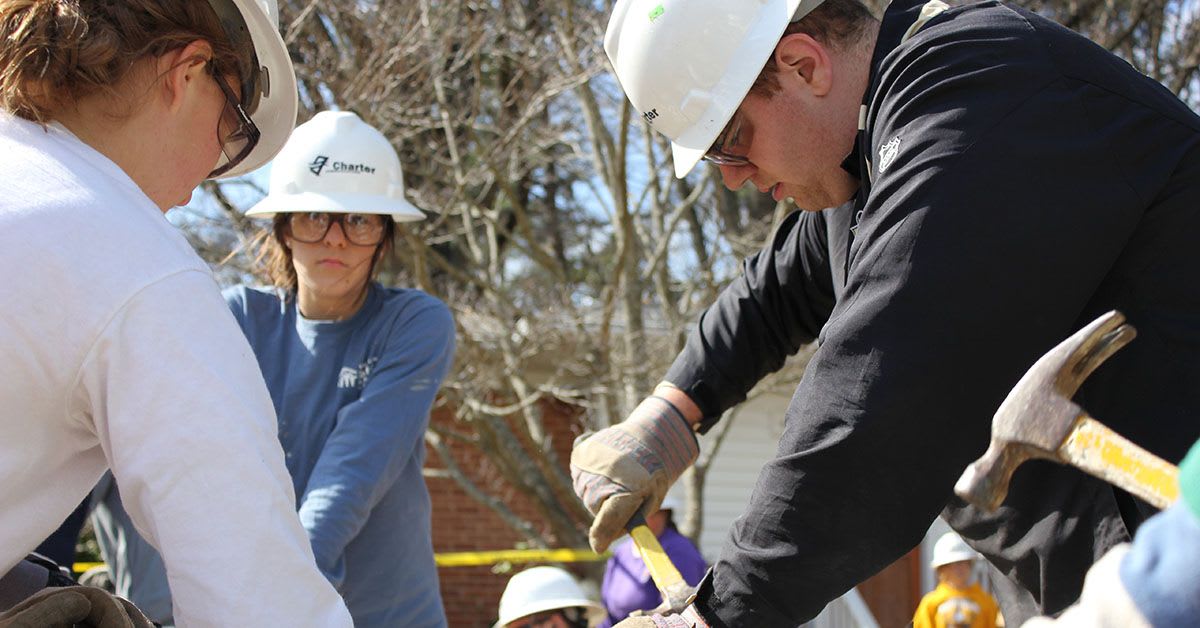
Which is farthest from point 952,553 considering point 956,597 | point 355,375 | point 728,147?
point 728,147

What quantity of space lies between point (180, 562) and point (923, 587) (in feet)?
45.0

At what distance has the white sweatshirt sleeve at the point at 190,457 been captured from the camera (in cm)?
184

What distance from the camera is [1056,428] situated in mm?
1687

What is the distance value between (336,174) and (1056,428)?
290 cm

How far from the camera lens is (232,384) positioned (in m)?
1.92

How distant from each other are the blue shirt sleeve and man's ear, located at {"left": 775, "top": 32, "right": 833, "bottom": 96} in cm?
154

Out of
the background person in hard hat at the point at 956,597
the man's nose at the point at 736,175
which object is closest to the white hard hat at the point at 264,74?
the man's nose at the point at 736,175

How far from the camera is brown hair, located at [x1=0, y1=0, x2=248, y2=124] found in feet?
Result: 6.60

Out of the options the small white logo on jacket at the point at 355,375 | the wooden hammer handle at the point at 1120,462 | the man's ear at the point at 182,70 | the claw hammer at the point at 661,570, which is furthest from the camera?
the small white logo on jacket at the point at 355,375

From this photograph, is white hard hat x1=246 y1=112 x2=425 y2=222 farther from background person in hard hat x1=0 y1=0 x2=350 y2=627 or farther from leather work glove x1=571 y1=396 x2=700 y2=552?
background person in hard hat x1=0 y1=0 x2=350 y2=627

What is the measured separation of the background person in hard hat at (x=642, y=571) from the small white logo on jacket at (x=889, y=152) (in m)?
4.58

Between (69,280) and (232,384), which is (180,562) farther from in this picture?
(69,280)

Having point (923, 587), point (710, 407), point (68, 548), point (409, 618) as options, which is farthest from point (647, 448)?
point (923, 587)

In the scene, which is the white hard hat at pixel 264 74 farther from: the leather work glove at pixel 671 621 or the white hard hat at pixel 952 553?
the white hard hat at pixel 952 553
